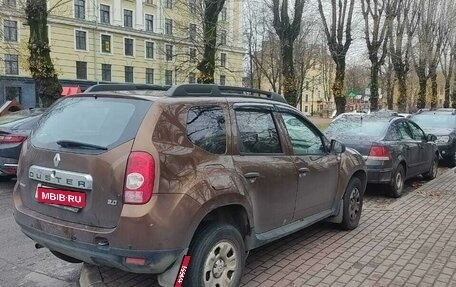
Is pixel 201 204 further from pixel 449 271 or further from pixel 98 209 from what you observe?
pixel 449 271

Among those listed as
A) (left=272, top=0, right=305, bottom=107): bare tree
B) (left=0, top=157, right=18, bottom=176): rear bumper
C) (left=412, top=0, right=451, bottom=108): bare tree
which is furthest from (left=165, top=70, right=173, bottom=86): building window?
(left=0, top=157, right=18, bottom=176): rear bumper

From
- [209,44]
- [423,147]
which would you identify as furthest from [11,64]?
[423,147]

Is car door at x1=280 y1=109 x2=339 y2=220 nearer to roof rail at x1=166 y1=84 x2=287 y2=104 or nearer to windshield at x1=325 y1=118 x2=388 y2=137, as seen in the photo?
roof rail at x1=166 y1=84 x2=287 y2=104

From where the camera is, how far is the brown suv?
10.3 feet

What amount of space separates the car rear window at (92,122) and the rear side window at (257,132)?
102cm

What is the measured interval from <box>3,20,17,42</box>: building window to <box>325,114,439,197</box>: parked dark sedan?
34.1 meters

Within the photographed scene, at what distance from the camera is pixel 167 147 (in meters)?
3.26

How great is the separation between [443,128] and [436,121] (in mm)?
691

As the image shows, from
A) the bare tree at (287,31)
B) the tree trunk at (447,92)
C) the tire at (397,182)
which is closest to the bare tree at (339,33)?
the bare tree at (287,31)

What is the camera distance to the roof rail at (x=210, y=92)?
3.65m

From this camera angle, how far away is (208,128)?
3686mm

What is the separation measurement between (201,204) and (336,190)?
8.85ft

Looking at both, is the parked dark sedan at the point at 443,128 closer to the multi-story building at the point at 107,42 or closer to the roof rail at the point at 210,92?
the roof rail at the point at 210,92

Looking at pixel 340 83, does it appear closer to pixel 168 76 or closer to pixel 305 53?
pixel 305 53
